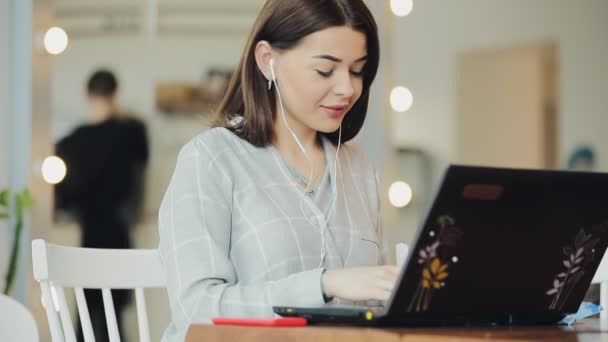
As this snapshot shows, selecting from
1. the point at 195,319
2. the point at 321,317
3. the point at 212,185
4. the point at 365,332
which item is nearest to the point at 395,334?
the point at 365,332

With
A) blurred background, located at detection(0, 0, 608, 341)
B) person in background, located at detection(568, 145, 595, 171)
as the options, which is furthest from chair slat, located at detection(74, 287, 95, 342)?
person in background, located at detection(568, 145, 595, 171)

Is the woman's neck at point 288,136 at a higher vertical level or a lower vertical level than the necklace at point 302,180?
higher

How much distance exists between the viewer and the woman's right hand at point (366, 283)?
123 cm

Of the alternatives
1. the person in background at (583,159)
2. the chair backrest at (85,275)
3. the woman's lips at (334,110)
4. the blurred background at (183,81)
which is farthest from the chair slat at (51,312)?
the person in background at (583,159)

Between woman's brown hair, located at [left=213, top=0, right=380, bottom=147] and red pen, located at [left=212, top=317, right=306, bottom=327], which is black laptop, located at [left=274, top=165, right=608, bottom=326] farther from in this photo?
woman's brown hair, located at [left=213, top=0, right=380, bottom=147]

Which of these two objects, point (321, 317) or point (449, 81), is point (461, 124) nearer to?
point (449, 81)

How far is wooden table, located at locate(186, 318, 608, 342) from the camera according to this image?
3.42 ft

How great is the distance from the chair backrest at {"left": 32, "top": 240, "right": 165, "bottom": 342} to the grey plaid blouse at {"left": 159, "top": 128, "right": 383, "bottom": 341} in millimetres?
161

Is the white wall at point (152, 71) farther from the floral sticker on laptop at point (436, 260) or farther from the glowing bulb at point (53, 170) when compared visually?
the floral sticker on laptop at point (436, 260)

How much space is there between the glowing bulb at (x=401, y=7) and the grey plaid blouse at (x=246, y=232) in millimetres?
1971

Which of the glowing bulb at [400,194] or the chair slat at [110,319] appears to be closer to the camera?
the chair slat at [110,319]

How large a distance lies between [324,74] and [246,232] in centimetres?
28

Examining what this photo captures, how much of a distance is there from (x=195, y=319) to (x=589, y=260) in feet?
1.75

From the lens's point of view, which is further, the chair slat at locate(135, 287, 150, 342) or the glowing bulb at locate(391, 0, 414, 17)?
the glowing bulb at locate(391, 0, 414, 17)
